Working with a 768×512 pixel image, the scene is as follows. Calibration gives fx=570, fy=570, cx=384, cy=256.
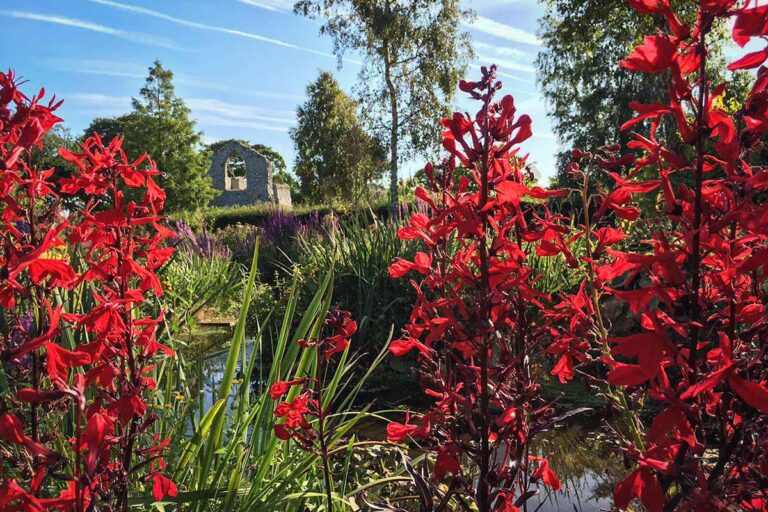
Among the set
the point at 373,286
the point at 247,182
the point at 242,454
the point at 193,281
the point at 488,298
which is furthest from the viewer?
the point at 247,182

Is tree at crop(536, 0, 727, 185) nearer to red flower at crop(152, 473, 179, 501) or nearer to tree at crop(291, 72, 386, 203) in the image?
tree at crop(291, 72, 386, 203)

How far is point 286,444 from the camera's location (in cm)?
236

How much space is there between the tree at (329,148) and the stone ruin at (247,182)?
5.86 m

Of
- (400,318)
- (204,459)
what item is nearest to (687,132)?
(204,459)

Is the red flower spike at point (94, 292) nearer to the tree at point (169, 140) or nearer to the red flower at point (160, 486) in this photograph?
the red flower at point (160, 486)

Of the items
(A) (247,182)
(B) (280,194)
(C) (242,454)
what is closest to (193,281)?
(C) (242,454)

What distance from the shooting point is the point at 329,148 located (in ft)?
112

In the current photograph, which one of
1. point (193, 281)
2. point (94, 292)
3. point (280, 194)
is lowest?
point (193, 281)

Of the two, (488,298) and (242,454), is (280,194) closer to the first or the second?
(242,454)

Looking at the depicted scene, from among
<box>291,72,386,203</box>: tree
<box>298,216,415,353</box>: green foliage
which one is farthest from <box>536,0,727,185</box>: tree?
<box>298,216,415,353</box>: green foliage

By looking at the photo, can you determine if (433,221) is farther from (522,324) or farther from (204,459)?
(204,459)

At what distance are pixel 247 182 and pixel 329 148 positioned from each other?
520 inches

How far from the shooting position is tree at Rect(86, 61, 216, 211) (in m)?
32.0

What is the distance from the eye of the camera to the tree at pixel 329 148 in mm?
30766
